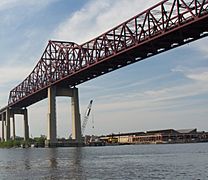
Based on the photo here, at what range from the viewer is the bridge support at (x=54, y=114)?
348ft

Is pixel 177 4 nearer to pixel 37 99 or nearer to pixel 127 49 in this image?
pixel 127 49

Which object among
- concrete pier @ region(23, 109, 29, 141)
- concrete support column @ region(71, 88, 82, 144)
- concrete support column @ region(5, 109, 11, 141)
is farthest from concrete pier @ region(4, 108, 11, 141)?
concrete support column @ region(71, 88, 82, 144)

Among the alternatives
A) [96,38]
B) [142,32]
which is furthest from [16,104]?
[142,32]

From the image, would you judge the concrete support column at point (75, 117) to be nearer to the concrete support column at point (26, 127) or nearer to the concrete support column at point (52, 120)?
the concrete support column at point (52, 120)

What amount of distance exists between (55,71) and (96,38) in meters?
25.7

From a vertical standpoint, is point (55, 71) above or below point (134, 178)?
above

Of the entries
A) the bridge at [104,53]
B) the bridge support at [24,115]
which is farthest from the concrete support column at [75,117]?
the bridge support at [24,115]

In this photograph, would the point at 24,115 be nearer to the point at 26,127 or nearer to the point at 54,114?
the point at 26,127

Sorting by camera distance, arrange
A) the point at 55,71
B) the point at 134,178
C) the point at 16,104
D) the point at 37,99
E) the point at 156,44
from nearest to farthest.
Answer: the point at 134,178 < the point at 156,44 < the point at 55,71 < the point at 37,99 < the point at 16,104

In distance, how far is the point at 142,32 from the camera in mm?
72125

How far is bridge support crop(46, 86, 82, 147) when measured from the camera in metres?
106

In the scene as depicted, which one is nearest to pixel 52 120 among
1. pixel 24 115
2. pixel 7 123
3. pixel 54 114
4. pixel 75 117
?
pixel 54 114

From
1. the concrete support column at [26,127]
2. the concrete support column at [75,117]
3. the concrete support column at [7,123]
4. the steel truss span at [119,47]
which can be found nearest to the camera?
the steel truss span at [119,47]

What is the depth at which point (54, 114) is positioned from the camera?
350 feet
